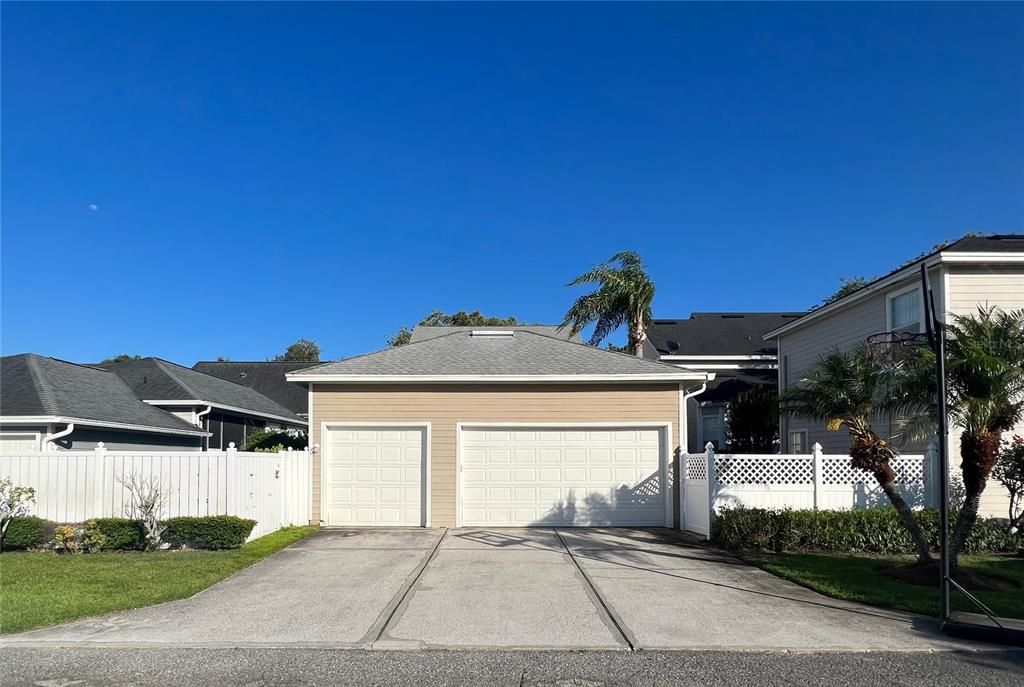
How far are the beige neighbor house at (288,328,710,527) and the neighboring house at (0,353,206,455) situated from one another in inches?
182

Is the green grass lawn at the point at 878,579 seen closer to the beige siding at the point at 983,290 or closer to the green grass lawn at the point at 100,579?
the beige siding at the point at 983,290

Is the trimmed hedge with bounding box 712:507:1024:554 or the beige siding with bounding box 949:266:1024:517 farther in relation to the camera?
the beige siding with bounding box 949:266:1024:517

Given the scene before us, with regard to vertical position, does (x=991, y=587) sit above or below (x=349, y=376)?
below

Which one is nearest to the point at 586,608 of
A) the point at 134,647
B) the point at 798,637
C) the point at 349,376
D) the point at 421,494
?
the point at 798,637

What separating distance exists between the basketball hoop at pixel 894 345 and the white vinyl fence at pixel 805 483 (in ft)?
6.22

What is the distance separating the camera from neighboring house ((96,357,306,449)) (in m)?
20.1

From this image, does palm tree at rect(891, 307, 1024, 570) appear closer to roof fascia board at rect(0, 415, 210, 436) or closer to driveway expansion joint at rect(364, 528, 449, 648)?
driveway expansion joint at rect(364, 528, 449, 648)

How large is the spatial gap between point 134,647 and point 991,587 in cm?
976

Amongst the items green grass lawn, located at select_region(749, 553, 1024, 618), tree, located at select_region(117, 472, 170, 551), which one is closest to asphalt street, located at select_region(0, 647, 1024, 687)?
green grass lawn, located at select_region(749, 553, 1024, 618)

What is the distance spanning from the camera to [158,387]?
811 inches

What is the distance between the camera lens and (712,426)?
24.2m

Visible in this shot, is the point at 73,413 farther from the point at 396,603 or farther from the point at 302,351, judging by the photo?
the point at 302,351

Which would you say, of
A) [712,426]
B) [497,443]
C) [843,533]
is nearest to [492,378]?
[497,443]

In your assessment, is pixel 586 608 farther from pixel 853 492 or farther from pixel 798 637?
pixel 853 492
